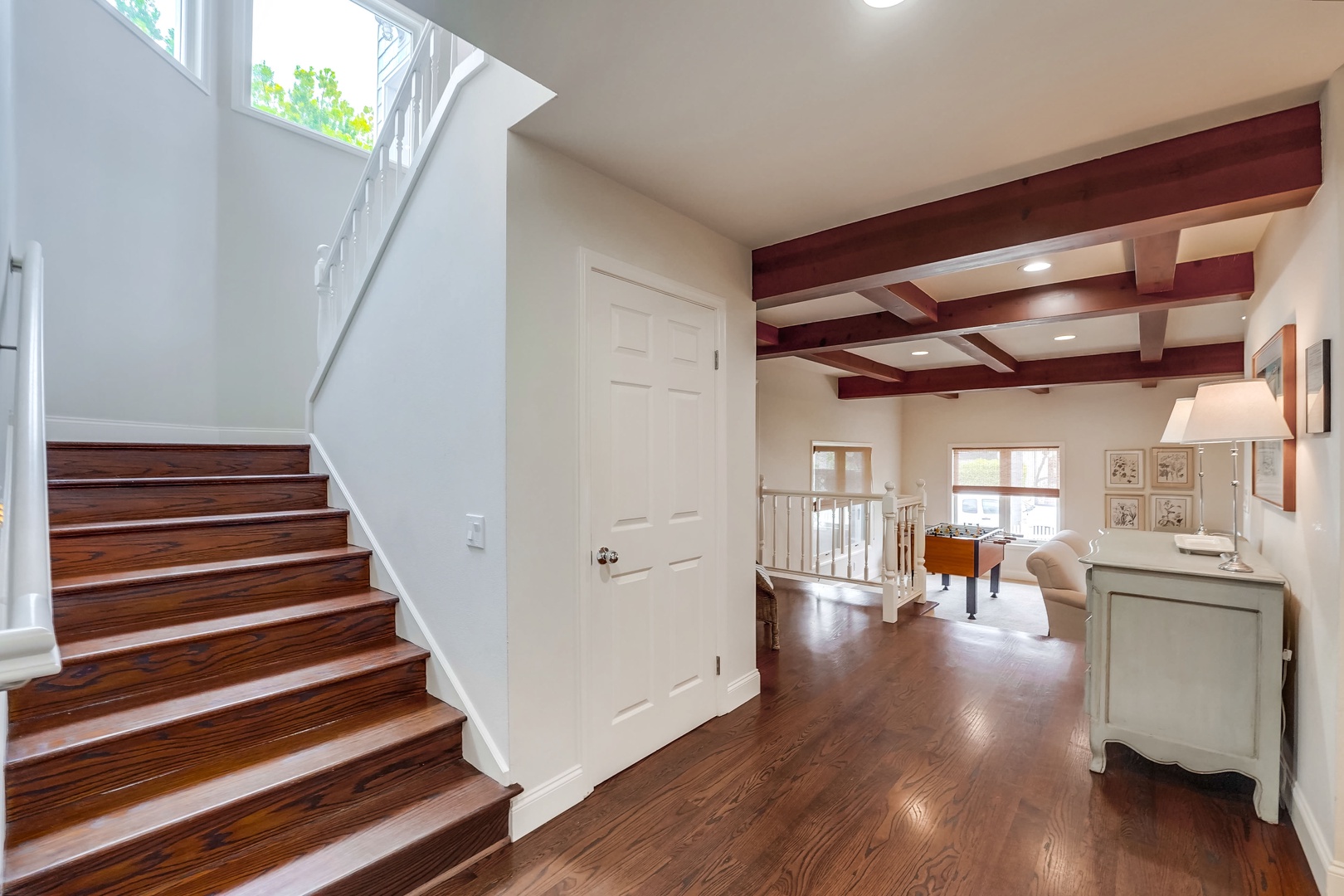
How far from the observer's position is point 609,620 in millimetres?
2332

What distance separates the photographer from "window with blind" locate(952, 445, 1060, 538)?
789 centimetres

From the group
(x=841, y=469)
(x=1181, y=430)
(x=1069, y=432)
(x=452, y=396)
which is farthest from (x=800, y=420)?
(x=452, y=396)

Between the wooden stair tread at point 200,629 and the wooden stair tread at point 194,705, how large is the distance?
0.17 meters

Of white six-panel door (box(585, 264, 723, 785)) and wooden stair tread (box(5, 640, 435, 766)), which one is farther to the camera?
white six-panel door (box(585, 264, 723, 785))

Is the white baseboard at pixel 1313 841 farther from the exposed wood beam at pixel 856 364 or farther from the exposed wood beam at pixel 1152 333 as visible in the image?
the exposed wood beam at pixel 856 364

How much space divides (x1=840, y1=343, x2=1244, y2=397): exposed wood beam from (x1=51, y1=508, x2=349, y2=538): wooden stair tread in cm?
597

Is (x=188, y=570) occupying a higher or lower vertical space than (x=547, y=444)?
lower

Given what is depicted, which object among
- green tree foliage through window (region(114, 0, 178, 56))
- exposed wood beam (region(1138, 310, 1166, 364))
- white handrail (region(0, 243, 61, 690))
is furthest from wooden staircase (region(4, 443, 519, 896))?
exposed wood beam (region(1138, 310, 1166, 364))

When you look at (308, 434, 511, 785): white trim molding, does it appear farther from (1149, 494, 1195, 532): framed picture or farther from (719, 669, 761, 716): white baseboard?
(1149, 494, 1195, 532): framed picture

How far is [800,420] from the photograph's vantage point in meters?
6.68

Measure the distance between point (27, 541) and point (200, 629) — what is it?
133 centimetres

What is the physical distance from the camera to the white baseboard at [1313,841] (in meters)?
1.66

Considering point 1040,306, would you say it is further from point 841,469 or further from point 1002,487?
point 1002,487

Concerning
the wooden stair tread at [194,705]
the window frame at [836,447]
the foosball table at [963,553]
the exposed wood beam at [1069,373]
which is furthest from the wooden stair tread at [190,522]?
the exposed wood beam at [1069,373]
